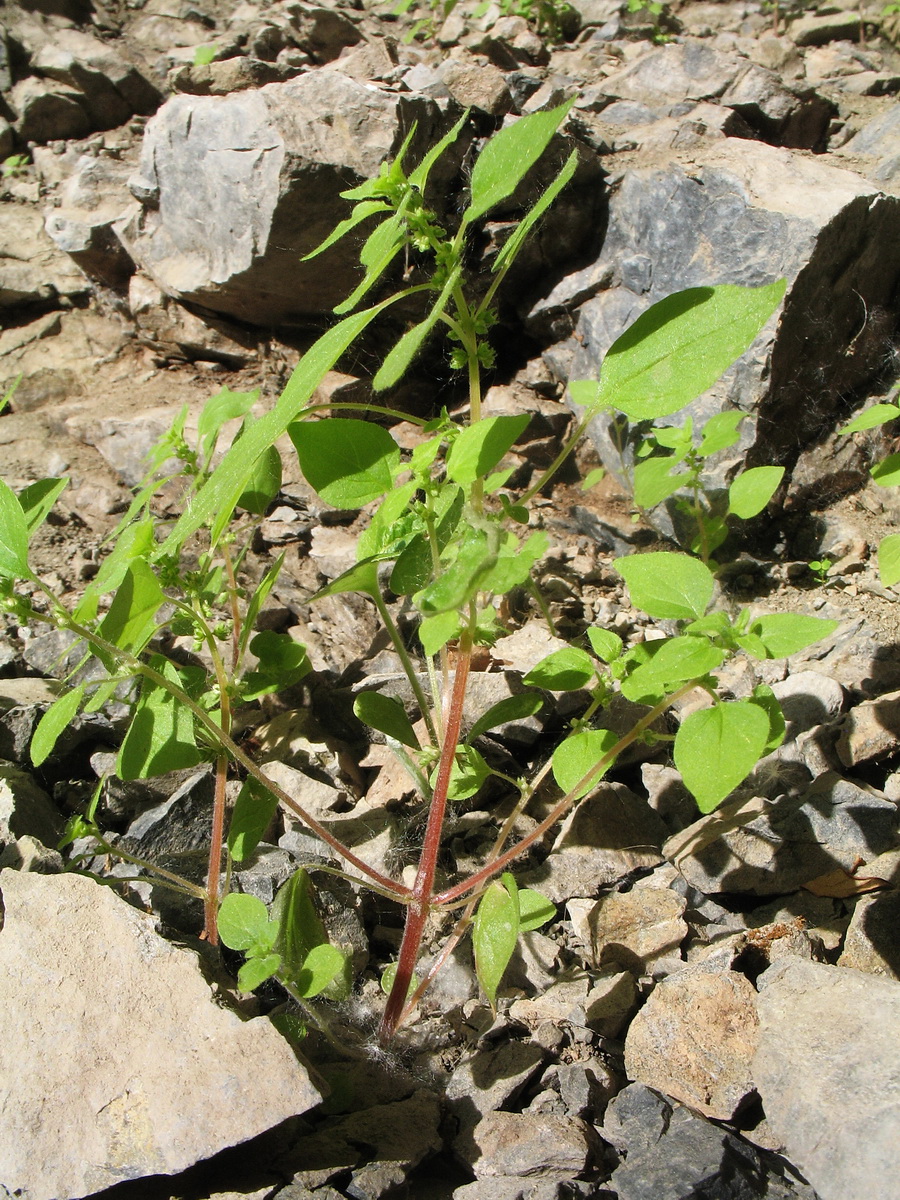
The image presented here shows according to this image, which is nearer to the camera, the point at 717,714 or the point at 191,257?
the point at 717,714

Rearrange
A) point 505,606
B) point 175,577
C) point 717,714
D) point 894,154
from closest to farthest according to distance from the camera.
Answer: point 717,714
point 175,577
point 505,606
point 894,154

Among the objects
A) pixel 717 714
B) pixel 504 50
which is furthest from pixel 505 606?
pixel 504 50

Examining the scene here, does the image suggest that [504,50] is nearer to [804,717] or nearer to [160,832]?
[804,717]

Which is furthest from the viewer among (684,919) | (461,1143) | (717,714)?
(684,919)

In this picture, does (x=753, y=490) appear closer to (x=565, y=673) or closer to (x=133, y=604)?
(x=565, y=673)

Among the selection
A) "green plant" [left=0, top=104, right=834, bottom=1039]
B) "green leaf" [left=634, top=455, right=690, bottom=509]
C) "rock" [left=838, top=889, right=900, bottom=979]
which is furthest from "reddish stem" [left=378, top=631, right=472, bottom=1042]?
"green leaf" [left=634, top=455, right=690, bottom=509]

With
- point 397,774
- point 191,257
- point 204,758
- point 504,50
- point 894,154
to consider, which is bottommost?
point 397,774

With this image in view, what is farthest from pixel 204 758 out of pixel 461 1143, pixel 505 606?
pixel 505 606

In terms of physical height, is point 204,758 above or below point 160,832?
above
